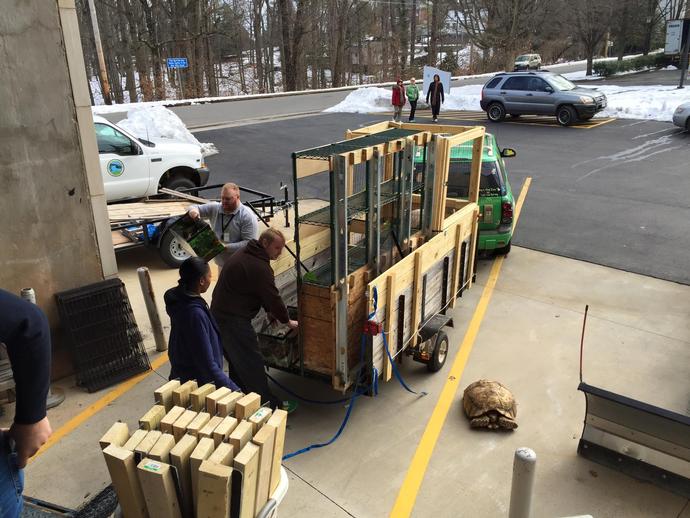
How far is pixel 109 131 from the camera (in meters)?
9.93

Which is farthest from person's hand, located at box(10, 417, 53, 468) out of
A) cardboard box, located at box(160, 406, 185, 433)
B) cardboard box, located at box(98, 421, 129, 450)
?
cardboard box, located at box(160, 406, 185, 433)

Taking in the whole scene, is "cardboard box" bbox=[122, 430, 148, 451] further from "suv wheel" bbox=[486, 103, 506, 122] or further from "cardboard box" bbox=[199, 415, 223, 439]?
"suv wheel" bbox=[486, 103, 506, 122]

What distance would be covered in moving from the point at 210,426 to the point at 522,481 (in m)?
1.88

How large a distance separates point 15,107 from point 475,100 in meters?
24.6

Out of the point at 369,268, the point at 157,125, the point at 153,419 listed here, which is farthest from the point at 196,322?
the point at 157,125

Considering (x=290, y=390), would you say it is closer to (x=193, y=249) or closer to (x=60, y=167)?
(x=193, y=249)

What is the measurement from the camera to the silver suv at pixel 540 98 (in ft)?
65.7

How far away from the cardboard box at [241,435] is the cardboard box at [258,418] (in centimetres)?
4

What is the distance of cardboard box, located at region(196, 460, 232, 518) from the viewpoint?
231 cm

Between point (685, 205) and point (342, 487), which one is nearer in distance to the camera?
point (342, 487)

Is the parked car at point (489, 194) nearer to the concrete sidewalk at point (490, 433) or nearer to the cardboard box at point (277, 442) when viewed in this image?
the concrete sidewalk at point (490, 433)

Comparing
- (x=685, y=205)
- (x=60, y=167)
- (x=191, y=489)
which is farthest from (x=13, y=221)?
(x=685, y=205)

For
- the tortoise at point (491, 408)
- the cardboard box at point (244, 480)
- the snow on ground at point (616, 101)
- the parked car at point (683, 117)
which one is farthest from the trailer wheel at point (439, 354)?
the snow on ground at point (616, 101)

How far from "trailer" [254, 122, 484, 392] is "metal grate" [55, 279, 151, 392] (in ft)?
5.20
